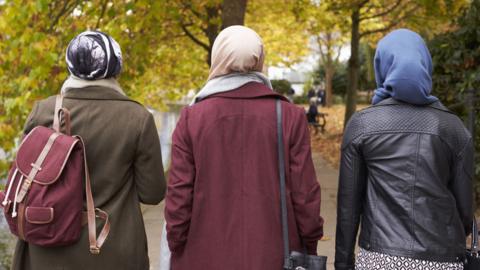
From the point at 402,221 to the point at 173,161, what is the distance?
101 centimetres

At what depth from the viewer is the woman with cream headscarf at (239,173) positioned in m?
2.82

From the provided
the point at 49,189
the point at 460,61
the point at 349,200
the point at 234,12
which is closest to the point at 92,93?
the point at 49,189

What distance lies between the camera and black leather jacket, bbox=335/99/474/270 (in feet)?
9.05

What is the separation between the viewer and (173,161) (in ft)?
9.50

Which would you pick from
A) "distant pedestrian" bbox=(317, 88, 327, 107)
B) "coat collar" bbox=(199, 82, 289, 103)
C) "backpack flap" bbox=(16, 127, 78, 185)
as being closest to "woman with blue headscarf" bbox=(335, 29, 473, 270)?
"coat collar" bbox=(199, 82, 289, 103)

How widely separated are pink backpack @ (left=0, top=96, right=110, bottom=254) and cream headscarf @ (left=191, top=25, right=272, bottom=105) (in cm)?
61

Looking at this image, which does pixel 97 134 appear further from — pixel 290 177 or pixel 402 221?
pixel 402 221

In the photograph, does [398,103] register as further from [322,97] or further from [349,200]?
[322,97]

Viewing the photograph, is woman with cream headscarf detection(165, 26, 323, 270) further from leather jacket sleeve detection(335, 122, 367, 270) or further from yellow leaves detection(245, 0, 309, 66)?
yellow leaves detection(245, 0, 309, 66)

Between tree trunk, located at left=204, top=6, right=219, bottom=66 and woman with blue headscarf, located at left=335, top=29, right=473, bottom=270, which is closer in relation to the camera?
woman with blue headscarf, located at left=335, top=29, right=473, bottom=270

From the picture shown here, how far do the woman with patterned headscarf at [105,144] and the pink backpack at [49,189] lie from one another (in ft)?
0.26

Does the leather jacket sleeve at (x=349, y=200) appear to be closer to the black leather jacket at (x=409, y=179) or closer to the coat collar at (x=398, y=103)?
the black leather jacket at (x=409, y=179)

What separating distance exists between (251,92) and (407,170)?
2.43 feet

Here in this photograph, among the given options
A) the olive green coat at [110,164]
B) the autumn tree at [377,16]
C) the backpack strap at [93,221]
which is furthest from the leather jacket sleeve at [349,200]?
the autumn tree at [377,16]
